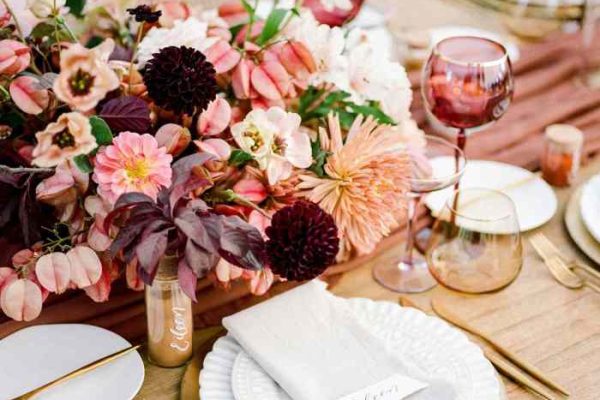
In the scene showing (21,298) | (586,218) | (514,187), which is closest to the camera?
(21,298)

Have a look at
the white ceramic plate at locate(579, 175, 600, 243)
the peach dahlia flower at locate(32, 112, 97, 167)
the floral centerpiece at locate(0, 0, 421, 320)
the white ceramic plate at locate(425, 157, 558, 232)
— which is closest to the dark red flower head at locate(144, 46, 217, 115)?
the floral centerpiece at locate(0, 0, 421, 320)

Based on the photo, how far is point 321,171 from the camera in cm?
96

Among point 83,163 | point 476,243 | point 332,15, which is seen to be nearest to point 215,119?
point 83,163

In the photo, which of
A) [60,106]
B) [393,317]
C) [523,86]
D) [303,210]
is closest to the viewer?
[303,210]

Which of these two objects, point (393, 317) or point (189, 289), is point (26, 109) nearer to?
point (189, 289)

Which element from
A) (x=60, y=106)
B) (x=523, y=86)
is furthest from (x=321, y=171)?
(x=523, y=86)

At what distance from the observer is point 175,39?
932 millimetres

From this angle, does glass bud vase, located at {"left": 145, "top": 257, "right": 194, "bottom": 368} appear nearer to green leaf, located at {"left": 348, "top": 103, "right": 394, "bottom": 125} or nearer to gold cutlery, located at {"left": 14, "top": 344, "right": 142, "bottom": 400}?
gold cutlery, located at {"left": 14, "top": 344, "right": 142, "bottom": 400}

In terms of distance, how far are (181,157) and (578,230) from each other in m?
0.57

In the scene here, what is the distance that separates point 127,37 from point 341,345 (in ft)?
1.84

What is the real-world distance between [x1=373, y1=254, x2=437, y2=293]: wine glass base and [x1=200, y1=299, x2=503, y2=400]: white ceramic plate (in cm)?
Answer: 10

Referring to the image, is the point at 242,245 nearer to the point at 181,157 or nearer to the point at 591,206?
the point at 181,157

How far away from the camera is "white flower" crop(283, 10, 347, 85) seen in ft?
3.32

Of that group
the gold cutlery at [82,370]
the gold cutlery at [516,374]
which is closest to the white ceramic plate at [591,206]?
the gold cutlery at [516,374]
